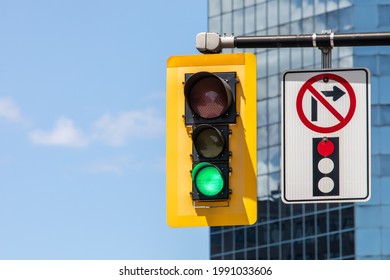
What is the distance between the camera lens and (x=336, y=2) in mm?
100250

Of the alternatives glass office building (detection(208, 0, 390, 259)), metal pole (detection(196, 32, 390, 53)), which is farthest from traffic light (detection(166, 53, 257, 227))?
glass office building (detection(208, 0, 390, 259))

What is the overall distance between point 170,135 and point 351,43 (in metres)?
1.81

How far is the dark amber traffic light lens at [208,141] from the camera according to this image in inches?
515

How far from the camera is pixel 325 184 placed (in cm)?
1327

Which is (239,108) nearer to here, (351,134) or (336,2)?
(351,134)

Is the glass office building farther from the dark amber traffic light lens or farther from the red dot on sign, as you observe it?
the dark amber traffic light lens

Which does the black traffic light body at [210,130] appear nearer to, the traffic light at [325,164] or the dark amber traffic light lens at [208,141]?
the dark amber traffic light lens at [208,141]

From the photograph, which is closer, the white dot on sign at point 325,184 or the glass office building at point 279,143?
the white dot on sign at point 325,184

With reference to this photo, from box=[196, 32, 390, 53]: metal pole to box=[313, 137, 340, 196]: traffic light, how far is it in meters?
0.89

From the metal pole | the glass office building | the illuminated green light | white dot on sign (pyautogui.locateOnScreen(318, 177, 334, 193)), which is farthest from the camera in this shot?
the glass office building

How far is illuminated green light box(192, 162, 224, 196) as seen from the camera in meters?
13.1

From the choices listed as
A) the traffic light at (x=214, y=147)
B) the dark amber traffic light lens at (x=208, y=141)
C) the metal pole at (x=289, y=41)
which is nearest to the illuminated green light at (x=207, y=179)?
the traffic light at (x=214, y=147)

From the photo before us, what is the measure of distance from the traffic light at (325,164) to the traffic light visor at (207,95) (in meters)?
0.90
